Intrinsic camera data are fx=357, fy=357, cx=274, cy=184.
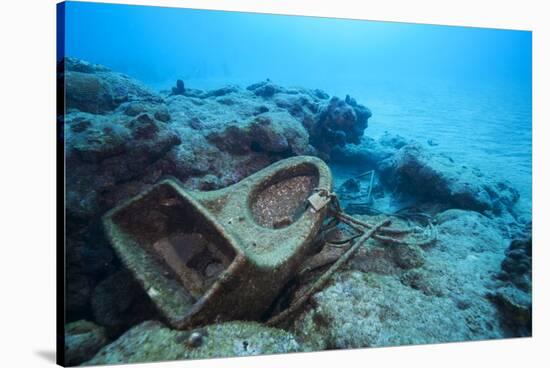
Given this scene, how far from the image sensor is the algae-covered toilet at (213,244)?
3.43m

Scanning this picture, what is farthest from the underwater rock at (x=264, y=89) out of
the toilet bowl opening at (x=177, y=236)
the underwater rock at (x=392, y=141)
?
the toilet bowl opening at (x=177, y=236)

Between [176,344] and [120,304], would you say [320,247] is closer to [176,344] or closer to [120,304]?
[176,344]

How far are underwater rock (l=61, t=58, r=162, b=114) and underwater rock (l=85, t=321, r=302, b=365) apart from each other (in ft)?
7.82

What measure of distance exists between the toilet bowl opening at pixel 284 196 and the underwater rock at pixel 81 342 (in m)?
2.08

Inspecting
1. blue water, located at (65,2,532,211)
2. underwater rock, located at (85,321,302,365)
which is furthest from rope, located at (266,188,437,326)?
blue water, located at (65,2,532,211)

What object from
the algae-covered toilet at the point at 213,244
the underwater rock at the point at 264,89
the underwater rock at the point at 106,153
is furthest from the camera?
the underwater rock at the point at 264,89

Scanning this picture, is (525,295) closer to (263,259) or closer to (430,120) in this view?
(430,120)

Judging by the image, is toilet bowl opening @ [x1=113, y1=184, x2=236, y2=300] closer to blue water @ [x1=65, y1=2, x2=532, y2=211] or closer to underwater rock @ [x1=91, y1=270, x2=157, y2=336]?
underwater rock @ [x1=91, y1=270, x2=157, y2=336]

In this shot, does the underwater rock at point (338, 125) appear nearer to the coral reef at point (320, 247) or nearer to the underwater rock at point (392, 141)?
the coral reef at point (320, 247)

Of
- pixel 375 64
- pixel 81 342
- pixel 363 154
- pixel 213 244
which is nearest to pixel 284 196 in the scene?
pixel 213 244

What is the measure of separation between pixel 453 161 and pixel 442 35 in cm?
195

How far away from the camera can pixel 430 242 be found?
Result: 487 centimetres

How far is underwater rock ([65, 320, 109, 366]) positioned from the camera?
10.8ft

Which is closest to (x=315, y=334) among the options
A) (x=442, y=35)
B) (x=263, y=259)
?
(x=263, y=259)
